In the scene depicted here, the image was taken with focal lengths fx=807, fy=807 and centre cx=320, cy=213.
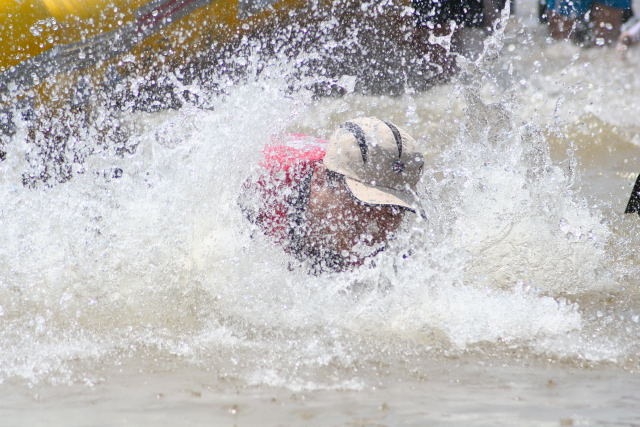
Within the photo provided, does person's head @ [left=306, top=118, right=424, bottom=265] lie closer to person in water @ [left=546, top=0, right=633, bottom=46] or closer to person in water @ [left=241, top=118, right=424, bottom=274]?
person in water @ [left=241, top=118, right=424, bottom=274]

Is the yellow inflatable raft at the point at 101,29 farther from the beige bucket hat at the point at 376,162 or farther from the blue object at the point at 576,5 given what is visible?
the beige bucket hat at the point at 376,162

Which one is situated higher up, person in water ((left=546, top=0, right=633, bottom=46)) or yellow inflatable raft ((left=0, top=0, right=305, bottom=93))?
person in water ((left=546, top=0, right=633, bottom=46))

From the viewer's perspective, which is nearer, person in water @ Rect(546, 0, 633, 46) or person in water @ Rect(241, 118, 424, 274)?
person in water @ Rect(241, 118, 424, 274)

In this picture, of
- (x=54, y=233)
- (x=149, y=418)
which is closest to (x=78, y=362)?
(x=149, y=418)

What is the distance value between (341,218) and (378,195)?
16 centimetres

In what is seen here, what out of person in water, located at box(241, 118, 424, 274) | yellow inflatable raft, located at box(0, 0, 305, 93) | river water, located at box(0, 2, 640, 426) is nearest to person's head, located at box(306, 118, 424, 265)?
person in water, located at box(241, 118, 424, 274)

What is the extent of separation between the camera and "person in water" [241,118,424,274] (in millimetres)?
3053

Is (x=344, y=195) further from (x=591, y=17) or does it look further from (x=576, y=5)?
(x=591, y=17)

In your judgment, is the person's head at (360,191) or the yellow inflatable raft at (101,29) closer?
the person's head at (360,191)

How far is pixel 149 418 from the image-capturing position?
7.68 ft

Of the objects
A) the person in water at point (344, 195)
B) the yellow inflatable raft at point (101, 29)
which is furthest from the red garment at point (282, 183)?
the yellow inflatable raft at point (101, 29)

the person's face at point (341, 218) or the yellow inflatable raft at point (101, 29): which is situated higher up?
the yellow inflatable raft at point (101, 29)

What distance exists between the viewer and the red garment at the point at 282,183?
3.10 metres

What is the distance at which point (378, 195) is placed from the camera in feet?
9.96
